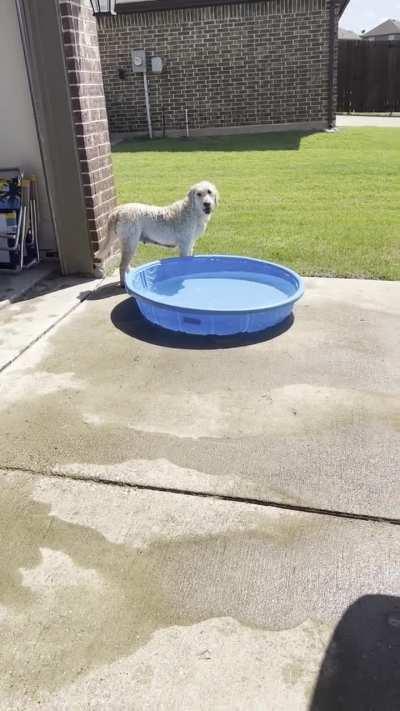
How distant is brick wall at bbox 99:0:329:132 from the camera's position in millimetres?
14188

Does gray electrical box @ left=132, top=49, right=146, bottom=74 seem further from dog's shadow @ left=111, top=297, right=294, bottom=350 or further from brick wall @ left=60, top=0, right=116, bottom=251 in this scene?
dog's shadow @ left=111, top=297, right=294, bottom=350

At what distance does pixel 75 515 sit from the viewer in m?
2.59

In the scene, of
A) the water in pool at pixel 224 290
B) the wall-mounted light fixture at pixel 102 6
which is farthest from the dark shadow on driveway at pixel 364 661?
the wall-mounted light fixture at pixel 102 6

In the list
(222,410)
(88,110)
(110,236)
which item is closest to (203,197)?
(110,236)

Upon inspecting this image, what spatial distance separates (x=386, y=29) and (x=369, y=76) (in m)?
60.3

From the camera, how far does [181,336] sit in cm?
438

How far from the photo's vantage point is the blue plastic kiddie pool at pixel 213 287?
170 inches

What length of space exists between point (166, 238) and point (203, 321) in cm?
136

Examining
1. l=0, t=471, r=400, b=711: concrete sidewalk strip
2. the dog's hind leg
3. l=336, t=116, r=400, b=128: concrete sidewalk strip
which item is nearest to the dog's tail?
the dog's hind leg

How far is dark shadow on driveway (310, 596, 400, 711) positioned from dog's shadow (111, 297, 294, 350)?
2346mm

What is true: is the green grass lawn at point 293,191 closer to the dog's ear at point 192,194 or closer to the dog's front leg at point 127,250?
the dog's front leg at point 127,250

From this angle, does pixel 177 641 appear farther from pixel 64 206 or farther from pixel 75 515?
pixel 64 206

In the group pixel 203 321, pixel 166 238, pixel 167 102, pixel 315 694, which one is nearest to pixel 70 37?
pixel 166 238

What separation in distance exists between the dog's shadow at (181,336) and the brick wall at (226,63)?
39.6ft
